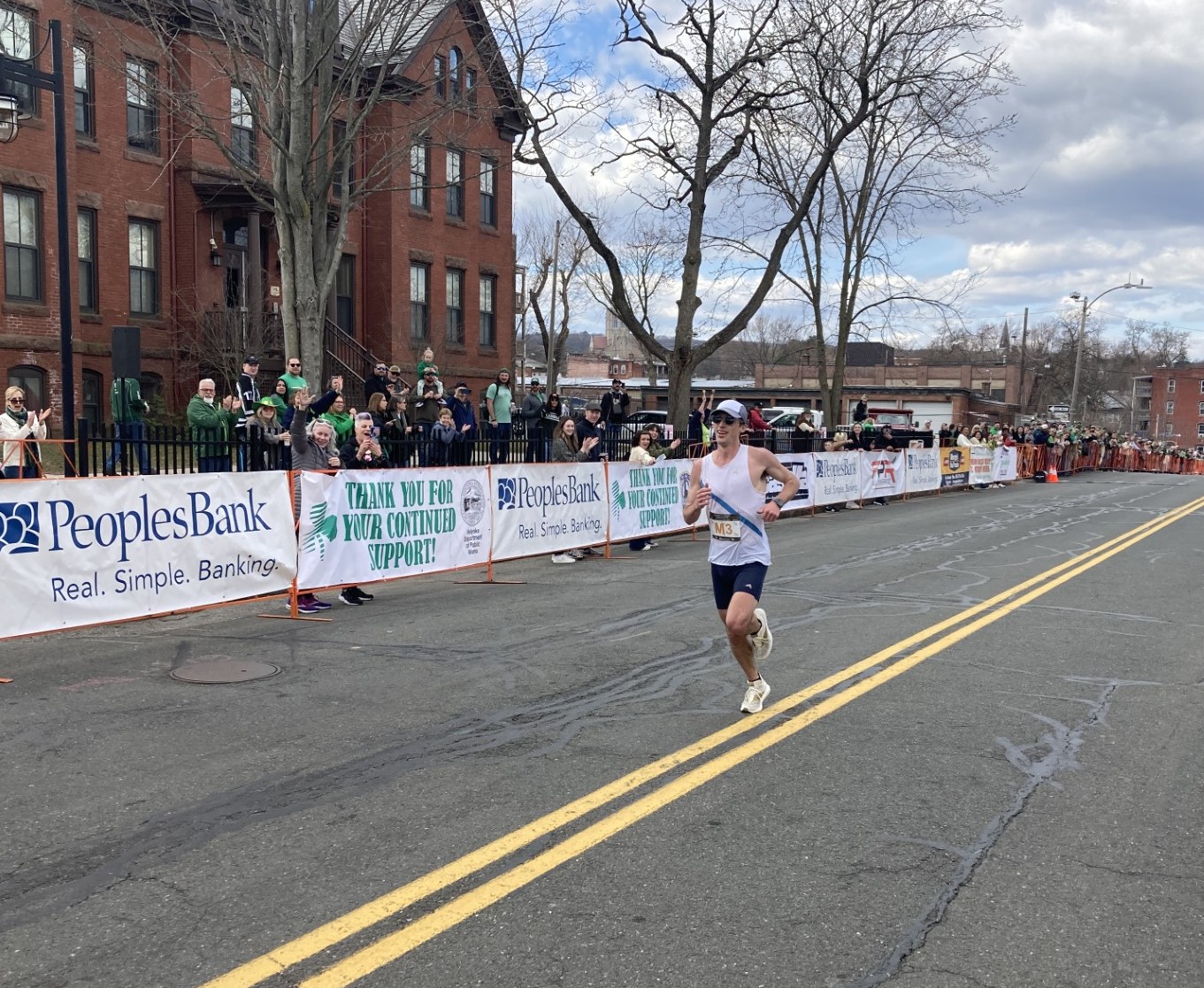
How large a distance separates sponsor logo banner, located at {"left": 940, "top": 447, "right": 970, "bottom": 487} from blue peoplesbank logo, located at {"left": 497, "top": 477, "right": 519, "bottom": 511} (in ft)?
59.2

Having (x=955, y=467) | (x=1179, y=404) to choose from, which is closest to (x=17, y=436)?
(x=955, y=467)

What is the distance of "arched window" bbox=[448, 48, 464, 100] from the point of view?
52.5 feet

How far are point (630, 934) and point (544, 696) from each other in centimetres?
316

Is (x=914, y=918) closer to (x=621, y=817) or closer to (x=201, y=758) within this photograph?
(x=621, y=817)

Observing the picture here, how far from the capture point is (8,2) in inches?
737

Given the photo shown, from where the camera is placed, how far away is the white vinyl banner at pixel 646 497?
48.0ft

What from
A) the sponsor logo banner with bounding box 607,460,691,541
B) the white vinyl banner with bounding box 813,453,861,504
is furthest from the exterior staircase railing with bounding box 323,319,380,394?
the sponsor logo banner with bounding box 607,460,691,541

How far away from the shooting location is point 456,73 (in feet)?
66.6

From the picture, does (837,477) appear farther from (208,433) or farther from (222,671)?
(222,671)

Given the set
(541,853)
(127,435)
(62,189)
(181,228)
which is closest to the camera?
(541,853)

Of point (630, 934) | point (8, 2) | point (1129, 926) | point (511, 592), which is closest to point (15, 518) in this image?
point (511, 592)

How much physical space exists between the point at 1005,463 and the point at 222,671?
97.2 feet

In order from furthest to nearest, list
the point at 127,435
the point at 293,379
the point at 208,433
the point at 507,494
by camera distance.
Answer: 1. the point at 293,379
2. the point at 507,494
3. the point at 208,433
4. the point at 127,435

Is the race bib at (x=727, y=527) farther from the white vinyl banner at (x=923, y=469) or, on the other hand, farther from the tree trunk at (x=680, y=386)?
the white vinyl banner at (x=923, y=469)
